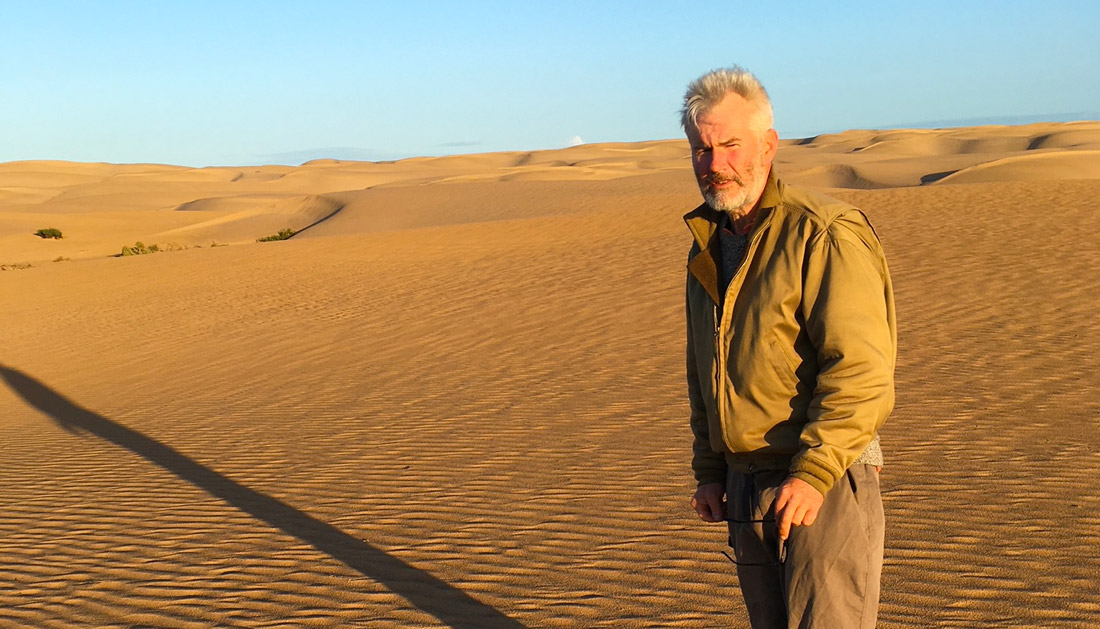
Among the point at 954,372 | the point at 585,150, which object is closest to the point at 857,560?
the point at 954,372

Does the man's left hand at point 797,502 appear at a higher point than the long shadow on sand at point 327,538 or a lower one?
higher

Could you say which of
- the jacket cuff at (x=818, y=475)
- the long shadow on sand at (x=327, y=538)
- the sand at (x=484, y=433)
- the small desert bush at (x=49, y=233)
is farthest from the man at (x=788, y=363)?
the small desert bush at (x=49, y=233)

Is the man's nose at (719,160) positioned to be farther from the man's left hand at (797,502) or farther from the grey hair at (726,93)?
the man's left hand at (797,502)

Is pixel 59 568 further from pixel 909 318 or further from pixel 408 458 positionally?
pixel 909 318

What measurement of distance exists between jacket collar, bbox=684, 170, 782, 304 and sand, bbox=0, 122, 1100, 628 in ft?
7.78

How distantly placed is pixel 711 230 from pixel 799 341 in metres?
0.36

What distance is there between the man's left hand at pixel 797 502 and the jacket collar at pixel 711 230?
0.45 metres

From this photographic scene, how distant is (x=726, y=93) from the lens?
2379 millimetres

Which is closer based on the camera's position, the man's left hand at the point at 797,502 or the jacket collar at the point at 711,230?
the man's left hand at the point at 797,502

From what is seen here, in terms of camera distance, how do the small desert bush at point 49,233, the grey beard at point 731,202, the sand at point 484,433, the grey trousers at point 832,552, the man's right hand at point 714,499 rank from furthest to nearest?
the small desert bush at point 49,233, the sand at point 484,433, the man's right hand at point 714,499, the grey beard at point 731,202, the grey trousers at point 832,552

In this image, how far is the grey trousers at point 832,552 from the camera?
231 cm

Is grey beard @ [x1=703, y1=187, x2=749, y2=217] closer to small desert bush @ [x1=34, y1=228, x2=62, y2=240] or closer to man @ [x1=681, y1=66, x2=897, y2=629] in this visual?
man @ [x1=681, y1=66, x2=897, y2=629]

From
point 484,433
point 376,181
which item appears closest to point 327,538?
point 484,433

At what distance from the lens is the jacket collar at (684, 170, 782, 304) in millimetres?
2361
